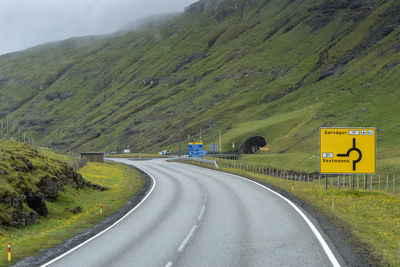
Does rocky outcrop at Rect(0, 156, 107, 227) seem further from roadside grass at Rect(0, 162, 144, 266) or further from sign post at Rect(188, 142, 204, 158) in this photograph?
sign post at Rect(188, 142, 204, 158)

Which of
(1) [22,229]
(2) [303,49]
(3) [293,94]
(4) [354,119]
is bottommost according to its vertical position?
(1) [22,229]

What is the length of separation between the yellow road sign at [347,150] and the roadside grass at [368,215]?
1.84m

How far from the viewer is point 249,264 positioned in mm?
11461

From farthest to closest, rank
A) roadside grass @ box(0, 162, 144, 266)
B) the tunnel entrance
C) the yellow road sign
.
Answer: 1. the tunnel entrance
2. the yellow road sign
3. roadside grass @ box(0, 162, 144, 266)

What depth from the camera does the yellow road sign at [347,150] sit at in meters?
28.6

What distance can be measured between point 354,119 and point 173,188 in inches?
2733

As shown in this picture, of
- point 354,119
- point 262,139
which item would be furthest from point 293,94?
point 354,119

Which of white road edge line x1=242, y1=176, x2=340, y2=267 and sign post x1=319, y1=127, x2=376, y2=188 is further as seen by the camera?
sign post x1=319, y1=127, x2=376, y2=188

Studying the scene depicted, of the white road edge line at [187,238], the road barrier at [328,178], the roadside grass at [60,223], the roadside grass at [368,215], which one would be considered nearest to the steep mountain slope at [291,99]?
the road barrier at [328,178]

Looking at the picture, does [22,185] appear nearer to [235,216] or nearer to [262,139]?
[235,216]

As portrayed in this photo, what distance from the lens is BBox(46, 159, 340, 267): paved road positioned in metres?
12.1

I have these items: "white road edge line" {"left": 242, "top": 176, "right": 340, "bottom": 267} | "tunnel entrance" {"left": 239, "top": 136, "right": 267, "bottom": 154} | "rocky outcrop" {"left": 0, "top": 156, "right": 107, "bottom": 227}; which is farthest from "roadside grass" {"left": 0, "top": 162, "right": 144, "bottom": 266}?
"tunnel entrance" {"left": 239, "top": 136, "right": 267, "bottom": 154}

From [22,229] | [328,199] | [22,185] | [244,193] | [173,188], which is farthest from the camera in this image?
[173,188]

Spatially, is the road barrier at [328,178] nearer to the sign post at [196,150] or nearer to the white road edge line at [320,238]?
the sign post at [196,150]
